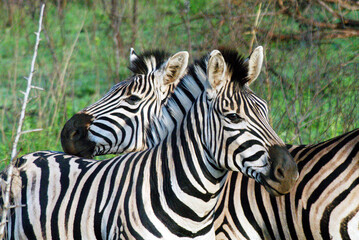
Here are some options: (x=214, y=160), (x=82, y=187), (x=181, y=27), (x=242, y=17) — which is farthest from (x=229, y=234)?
(x=181, y=27)

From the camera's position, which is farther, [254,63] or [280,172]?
[254,63]

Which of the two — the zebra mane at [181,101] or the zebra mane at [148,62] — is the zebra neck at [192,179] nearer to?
the zebra mane at [181,101]

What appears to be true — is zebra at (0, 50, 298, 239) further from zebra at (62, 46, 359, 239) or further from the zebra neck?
zebra at (62, 46, 359, 239)

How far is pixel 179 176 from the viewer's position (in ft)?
11.1

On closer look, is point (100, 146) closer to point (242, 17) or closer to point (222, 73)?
point (222, 73)

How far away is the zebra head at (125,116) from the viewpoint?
474cm

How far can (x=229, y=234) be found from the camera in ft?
12.5

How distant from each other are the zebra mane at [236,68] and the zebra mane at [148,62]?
1517 millimetres

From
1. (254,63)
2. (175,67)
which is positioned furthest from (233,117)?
(175,67)

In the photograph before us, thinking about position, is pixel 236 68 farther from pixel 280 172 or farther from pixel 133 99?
pixel 133 99

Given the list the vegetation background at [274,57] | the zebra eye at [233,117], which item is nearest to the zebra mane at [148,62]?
the vegetation background at [274,57]

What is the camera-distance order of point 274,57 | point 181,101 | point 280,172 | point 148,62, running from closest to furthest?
point 280,172, point 181,101, point 148,62, point 274,57

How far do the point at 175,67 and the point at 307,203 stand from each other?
1709 mm

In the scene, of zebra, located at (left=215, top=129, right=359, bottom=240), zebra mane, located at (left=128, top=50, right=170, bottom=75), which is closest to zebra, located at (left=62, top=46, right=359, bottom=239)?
zebra, located at (left=215, top=129, right=359, bottom=240)
